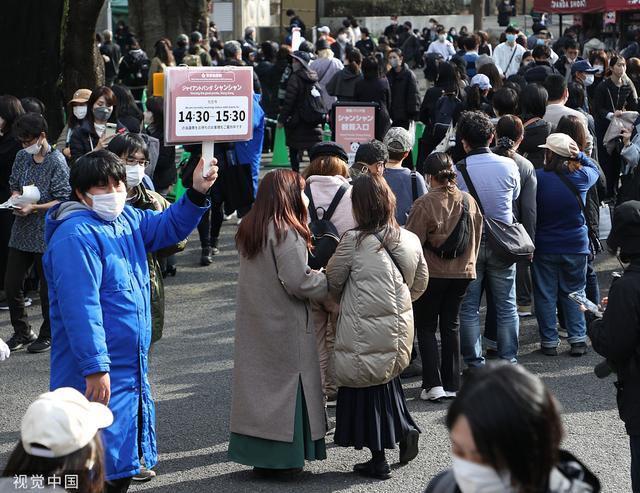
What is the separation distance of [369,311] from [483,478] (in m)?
3.31

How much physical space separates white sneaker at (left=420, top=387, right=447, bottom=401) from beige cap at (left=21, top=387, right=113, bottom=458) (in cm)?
436

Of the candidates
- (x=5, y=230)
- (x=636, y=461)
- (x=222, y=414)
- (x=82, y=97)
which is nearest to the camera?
(x=636, y=461)

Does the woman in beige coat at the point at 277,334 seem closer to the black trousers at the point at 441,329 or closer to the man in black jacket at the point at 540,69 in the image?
the black trousers at the point at 441,329

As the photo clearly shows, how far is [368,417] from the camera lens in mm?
5898

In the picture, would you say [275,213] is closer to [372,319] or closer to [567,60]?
[372,319]

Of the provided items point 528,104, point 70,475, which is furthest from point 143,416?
point 528,104

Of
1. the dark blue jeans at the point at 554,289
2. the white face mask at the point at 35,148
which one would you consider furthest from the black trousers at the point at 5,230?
the dark blue jeans at the point at 554,289

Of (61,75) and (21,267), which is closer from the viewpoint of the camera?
(21,267)

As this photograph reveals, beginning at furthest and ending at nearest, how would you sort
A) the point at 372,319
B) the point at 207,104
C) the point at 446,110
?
the point at 446,110 < the point at 207,104 < the point at 372,319

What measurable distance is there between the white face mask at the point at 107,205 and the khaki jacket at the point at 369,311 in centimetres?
143

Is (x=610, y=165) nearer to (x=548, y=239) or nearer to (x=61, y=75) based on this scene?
(x=548, y=239)

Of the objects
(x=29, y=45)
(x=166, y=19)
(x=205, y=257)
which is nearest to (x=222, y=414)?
(x=205, y=257)

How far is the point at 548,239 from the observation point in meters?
8.10

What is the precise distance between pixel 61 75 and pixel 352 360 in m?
7.69
